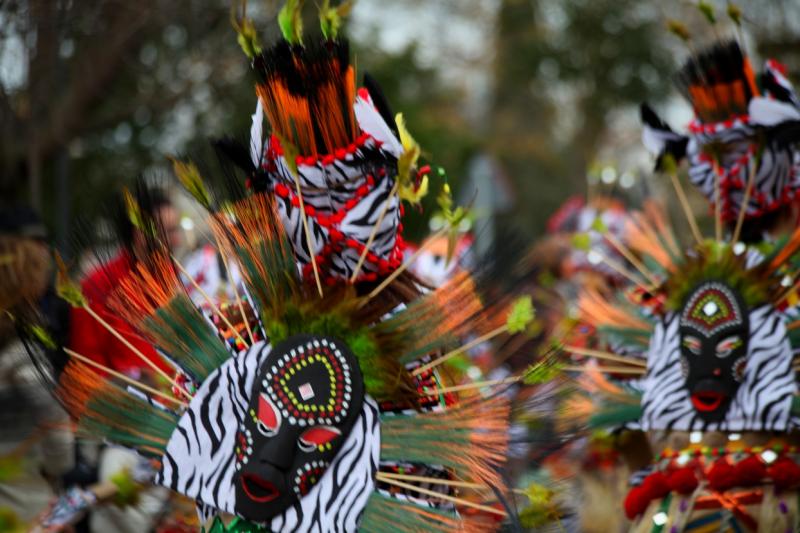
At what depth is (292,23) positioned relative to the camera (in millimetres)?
3455

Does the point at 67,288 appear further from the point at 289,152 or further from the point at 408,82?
the point at 408,82

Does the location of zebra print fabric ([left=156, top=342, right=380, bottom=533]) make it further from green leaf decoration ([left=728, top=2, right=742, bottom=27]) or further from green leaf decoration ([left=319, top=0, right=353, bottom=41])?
green leaf decoration ([left=728, top=2, right=742, bottom=27])

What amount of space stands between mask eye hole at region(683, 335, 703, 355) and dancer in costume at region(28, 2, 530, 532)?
143cm

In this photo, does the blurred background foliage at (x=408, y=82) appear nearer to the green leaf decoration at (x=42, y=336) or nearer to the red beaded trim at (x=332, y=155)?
the red beaded trim at (x=332, y=155)

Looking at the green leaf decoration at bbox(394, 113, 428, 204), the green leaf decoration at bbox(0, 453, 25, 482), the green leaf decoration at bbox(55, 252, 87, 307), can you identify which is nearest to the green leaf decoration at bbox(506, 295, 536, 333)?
the green leaf decoration at bbox(394, 113, 428, 204)

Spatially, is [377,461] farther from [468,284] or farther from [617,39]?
[617,39]

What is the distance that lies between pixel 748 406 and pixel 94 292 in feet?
8.02

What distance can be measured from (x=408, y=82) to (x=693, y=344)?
13.4m

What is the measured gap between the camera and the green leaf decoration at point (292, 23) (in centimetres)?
344

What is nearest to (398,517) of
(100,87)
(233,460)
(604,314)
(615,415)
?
(233,460)

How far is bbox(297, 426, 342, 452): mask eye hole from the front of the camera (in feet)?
10.7

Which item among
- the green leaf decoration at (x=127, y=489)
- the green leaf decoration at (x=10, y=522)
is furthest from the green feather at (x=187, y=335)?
the green leaf decoration at (x=10, y=522)

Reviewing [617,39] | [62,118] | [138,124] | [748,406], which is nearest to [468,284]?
[748,406]

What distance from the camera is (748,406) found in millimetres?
4629
